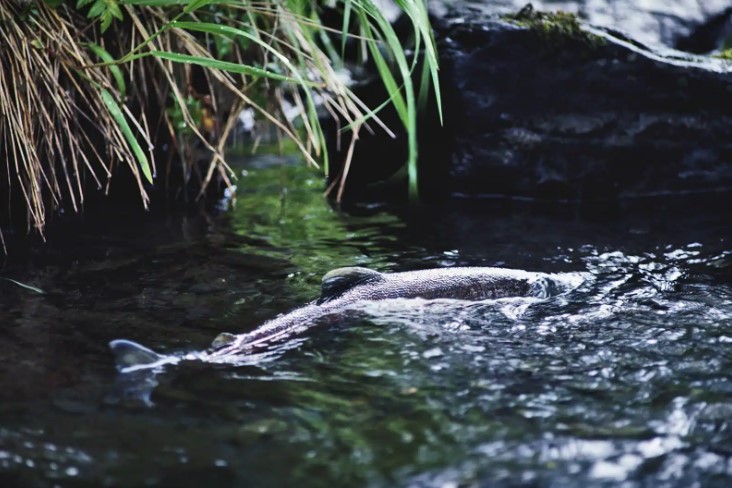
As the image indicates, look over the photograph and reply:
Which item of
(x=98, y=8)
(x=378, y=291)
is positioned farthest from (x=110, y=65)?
(x=378, y=291)

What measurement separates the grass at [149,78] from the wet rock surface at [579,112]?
0.95 meters

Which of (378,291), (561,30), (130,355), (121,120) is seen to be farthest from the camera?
(561,30)

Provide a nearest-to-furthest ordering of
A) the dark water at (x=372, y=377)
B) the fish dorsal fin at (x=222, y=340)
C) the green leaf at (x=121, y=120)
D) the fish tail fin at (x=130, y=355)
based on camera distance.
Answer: the dark water at (x=372, y=377) → the fish tail fin at (x=130, y=355) → the fish dorsal fin at (x=222, y=340) → the green leaf at (x=121, y=120)

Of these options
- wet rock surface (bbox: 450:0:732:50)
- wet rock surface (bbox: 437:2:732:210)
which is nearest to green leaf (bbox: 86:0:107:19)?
wet rock surface (bbox: 437:2:732:210)

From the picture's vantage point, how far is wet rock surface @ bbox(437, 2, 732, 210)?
5.21m

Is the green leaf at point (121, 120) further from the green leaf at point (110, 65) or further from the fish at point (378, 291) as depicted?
the fish at point (378, 291)

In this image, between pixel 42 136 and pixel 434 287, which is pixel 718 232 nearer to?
pixel 434 287

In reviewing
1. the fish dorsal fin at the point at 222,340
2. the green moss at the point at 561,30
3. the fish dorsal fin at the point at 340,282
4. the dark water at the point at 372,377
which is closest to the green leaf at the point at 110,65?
the dark water at the point at 372,377

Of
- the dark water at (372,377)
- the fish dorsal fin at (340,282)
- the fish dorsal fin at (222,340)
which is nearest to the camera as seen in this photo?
the dark water at (372,377)

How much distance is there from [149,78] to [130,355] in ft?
7.34

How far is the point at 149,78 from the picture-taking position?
4.52m

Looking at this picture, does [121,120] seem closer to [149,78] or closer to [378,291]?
[149,78]

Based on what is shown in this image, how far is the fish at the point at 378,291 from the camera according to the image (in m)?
2.87

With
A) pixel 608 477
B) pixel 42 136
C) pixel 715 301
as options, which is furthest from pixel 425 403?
pixel 42 136
